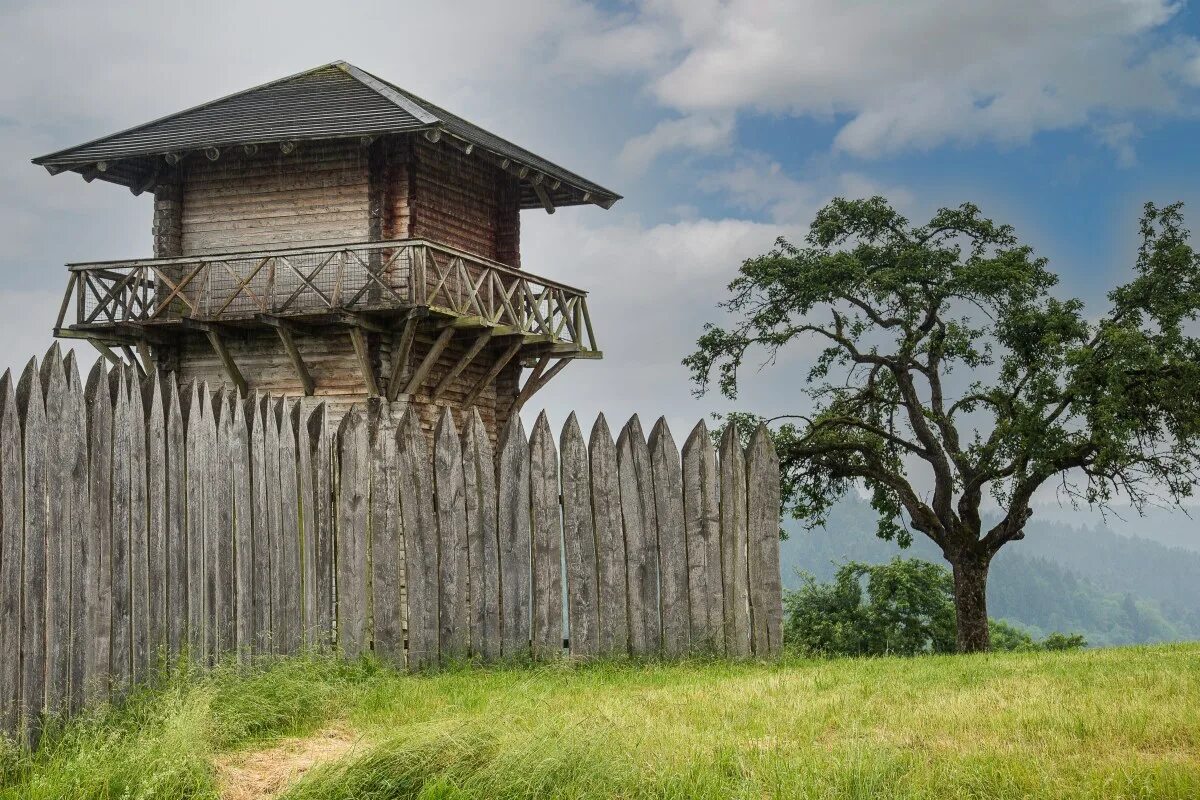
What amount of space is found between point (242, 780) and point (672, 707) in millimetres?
2797

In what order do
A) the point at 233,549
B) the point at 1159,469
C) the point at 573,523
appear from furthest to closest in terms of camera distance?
the point at 1159,469 < the point at 573,523 < the point at 233,549

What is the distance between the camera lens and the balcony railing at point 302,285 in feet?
62.1

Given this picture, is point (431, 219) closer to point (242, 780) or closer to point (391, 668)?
point (391, 668)

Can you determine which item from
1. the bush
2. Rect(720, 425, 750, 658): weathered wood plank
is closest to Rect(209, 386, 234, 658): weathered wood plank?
Rect(720, 425, 750, 658): weathered wood plank

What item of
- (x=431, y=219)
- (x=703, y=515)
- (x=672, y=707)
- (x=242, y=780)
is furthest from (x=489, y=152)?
(x=242, y=780)

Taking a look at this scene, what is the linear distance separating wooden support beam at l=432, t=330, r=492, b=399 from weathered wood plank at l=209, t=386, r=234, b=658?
38.1ft

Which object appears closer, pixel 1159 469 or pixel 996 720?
pixel 996 720

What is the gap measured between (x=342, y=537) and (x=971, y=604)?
14.0m

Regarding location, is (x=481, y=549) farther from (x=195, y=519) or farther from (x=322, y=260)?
(x=322, y=260)

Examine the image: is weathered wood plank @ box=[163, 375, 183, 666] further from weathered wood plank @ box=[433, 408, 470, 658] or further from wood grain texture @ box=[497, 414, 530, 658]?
wood grain texture @ box=[497, 414, 530, 658]

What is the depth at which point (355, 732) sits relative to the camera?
6828mm

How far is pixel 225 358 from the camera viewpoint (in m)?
20.1

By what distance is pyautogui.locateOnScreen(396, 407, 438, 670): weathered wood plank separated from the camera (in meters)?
9.83

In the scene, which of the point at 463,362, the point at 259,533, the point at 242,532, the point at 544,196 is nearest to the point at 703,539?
the point at 259,533
